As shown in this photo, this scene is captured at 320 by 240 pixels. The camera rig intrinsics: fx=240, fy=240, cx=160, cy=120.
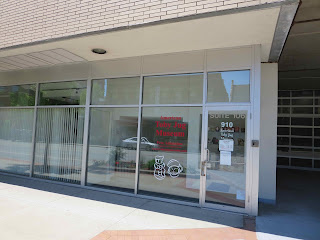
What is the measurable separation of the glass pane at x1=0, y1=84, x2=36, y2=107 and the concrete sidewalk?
128 inches

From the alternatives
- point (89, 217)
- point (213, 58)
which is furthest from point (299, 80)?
point (89, 217)

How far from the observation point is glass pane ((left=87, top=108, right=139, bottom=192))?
254 inches

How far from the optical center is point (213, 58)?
5625 millimetres

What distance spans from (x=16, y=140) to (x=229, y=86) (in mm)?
7411

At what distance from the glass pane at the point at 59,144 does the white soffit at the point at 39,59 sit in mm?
1441

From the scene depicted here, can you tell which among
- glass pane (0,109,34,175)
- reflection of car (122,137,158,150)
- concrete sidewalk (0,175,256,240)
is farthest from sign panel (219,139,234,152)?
glass pane (0,109,34,175)

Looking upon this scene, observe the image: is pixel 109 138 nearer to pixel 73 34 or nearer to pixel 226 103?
pixel 73 34

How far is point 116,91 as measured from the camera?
6.78m

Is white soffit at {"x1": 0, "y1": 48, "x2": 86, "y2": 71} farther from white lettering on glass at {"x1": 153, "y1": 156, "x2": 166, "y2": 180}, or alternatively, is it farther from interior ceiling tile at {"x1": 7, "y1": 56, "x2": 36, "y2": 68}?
white lettering on glass at {"x1": 153, "y1": 156, "x2": 166, "y2": 180}

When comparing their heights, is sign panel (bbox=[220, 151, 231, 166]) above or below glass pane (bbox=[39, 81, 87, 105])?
below

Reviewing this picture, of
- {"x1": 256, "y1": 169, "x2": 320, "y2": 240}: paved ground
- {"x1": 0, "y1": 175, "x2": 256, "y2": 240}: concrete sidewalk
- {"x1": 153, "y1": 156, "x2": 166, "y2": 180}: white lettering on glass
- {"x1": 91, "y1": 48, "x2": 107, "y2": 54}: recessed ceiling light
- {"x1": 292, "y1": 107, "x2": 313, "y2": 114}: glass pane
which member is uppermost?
{"x1": 91, "y1": 48, "x2": 107, "y2": 54}: recessed ceiling light

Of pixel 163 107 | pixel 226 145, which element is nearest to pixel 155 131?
pixel 163 107

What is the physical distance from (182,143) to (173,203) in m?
1.43

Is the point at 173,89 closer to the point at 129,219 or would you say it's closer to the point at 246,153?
the point at 246,153
